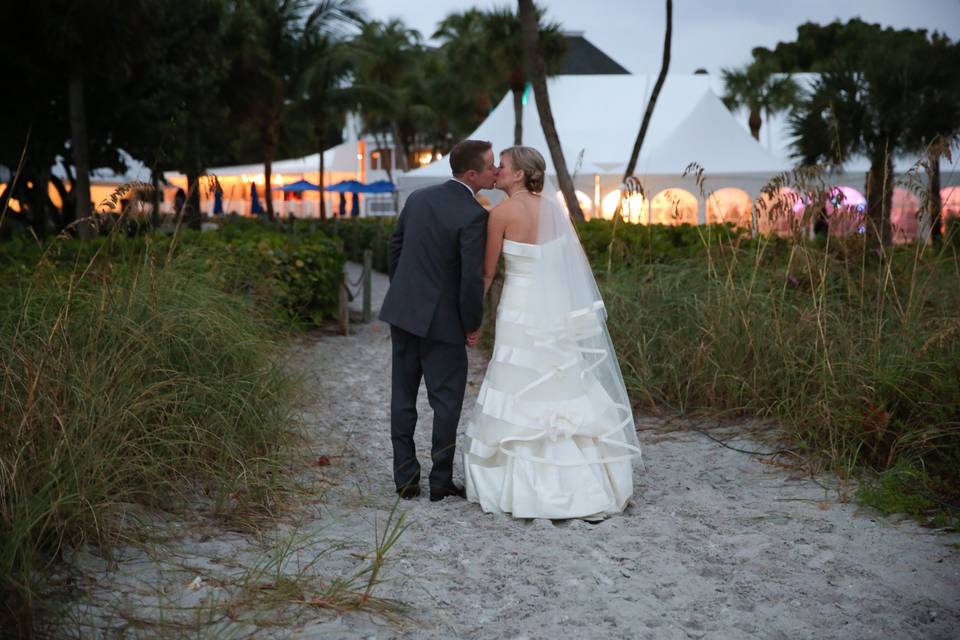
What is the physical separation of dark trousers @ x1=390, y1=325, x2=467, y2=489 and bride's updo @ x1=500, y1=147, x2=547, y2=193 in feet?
2.90

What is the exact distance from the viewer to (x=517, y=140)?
22.2m

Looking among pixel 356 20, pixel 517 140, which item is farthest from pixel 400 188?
pixel 356 20

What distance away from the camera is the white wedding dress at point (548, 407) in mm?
4816

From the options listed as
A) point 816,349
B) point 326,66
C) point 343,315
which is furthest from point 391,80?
point 816,349

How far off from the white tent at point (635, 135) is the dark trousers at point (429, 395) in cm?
1685

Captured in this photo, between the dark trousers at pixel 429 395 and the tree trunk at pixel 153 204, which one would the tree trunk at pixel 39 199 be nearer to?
the tree trunk at pixel 153 204

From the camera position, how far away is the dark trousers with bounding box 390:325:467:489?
16.5 ft

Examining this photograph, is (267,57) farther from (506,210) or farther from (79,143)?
(506,210)

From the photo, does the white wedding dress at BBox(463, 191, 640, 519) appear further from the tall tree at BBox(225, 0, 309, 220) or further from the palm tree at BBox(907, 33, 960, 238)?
the tall tree at BBox(225, 0, 309, 220)

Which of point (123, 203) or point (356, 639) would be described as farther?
point (123, 203)

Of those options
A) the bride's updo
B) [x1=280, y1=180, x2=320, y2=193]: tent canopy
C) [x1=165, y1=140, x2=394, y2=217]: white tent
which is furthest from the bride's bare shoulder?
[x1=280, y1=180, x2=320, y2=193]: tent canopy

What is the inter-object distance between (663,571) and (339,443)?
9.32 ft

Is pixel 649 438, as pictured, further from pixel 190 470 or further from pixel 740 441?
pixel 190 470

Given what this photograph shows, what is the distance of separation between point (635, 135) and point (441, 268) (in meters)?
19.9
